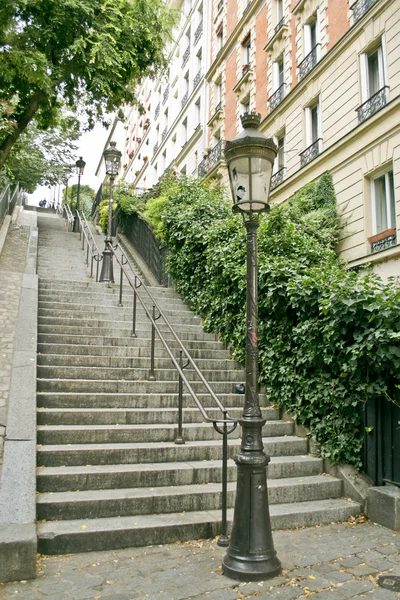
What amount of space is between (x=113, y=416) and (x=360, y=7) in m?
13.8

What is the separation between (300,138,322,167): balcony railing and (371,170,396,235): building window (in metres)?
2.79

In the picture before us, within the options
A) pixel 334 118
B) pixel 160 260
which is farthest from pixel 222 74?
pixel 160 260

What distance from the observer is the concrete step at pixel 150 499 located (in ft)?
14.3

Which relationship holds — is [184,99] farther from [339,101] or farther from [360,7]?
[339,101]

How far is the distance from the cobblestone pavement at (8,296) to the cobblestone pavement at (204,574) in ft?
5.63

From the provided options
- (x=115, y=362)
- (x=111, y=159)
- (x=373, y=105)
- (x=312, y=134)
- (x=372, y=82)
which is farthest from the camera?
(x=312, y=134)

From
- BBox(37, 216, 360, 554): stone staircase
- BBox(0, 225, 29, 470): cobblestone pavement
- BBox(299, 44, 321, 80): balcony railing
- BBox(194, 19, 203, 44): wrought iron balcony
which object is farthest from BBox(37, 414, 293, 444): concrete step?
BBox(194, 19, 203, 44): wrought iron balcony

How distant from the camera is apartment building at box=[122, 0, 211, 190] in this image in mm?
27062

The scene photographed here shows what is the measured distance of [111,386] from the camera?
664cm

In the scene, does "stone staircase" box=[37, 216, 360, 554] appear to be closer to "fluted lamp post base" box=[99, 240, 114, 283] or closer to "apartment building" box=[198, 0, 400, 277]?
"fluted lamp post base" box=[99, 240, 114, 283]

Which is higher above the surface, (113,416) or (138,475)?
(113,416)

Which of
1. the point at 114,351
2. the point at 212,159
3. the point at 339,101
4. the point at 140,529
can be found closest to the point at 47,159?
the point at 212,159

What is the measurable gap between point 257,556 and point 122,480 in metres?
1.68

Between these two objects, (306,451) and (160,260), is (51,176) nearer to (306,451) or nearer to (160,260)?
(160,260)
